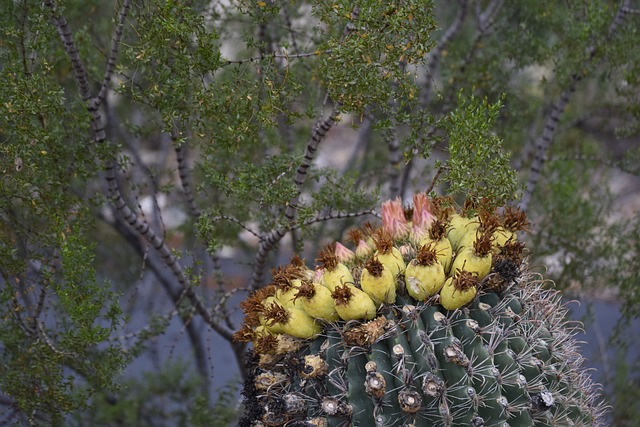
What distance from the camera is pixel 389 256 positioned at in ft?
8.13

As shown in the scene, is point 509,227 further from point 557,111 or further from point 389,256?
point 557,111

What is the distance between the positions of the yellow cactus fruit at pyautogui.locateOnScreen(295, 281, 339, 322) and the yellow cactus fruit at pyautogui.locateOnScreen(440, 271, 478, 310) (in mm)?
349

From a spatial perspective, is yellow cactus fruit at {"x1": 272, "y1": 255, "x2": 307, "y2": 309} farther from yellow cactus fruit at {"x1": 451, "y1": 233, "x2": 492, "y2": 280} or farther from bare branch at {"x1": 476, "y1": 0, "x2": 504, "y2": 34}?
bare branch at {"x1": 476, "y1": 0, "x2": 504, "y2": 34}

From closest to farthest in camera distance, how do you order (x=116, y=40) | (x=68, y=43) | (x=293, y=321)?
1. (x=293, y=321)
2. (x=116, y=40)
3. (x=68, y=43)

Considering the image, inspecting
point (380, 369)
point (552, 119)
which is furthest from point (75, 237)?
point (552, 119)

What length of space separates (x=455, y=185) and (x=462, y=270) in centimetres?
35

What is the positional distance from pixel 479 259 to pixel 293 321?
62 cm

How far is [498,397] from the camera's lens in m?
2.30

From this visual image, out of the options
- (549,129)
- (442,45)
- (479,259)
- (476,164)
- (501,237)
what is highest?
(442,45)

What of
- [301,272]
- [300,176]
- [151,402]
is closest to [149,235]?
[300,176]

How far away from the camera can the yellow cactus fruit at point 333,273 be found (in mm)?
2482

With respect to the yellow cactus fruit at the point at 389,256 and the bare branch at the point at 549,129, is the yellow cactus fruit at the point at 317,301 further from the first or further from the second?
the bare branch at the point at 549,129

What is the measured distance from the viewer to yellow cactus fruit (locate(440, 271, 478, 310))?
7.76 feet

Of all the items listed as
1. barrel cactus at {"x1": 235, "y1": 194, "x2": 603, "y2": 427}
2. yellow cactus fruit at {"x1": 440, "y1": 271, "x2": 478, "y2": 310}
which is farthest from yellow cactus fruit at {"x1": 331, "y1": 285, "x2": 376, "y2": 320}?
yellow cactus fruit at {"x1": 440, "y1": 271, "x2": 478, "y2": 310}
